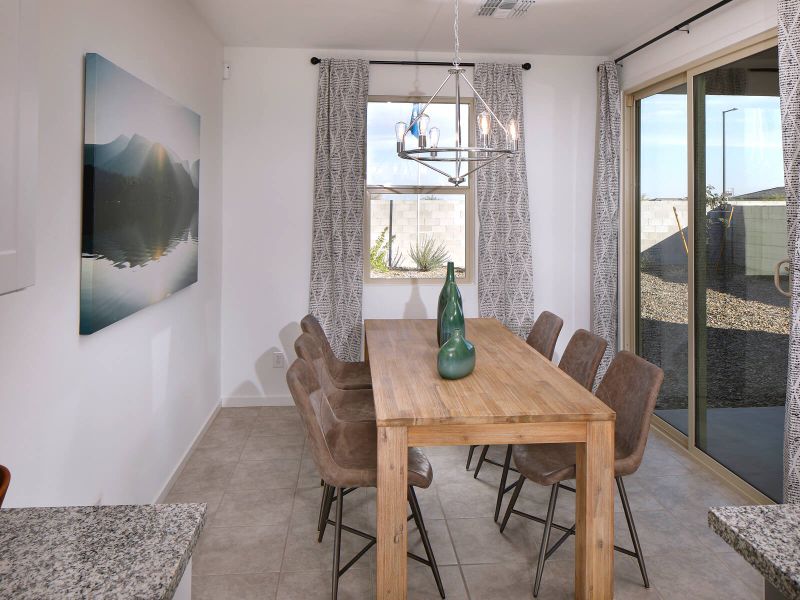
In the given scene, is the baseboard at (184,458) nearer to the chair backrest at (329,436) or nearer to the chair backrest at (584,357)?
the chair backrest at (329,436)

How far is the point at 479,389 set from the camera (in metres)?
2.40

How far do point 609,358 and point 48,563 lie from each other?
414cm

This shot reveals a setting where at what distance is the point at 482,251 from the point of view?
4578 millimetres

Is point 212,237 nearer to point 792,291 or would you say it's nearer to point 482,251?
point 482,251

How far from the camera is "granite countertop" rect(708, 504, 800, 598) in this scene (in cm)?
90

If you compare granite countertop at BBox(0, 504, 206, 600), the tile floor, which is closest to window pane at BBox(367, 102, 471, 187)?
the tile floor

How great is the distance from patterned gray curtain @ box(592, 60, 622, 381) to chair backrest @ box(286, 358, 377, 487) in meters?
2.58

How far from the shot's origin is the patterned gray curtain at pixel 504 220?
4.51 meters

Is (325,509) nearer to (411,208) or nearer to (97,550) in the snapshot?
(97,550)

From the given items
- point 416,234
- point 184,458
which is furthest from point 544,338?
point 184,458

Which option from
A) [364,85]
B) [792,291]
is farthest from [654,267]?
[364,85]

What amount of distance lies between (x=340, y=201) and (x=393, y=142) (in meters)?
0.68

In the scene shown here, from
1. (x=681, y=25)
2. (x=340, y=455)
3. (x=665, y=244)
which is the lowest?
(x=340, y=455)

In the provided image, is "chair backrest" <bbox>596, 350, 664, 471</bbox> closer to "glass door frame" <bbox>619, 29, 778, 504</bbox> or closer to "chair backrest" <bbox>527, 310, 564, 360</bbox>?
"chair backrest" <bbox>527, 310, 564, 360</bbox>
